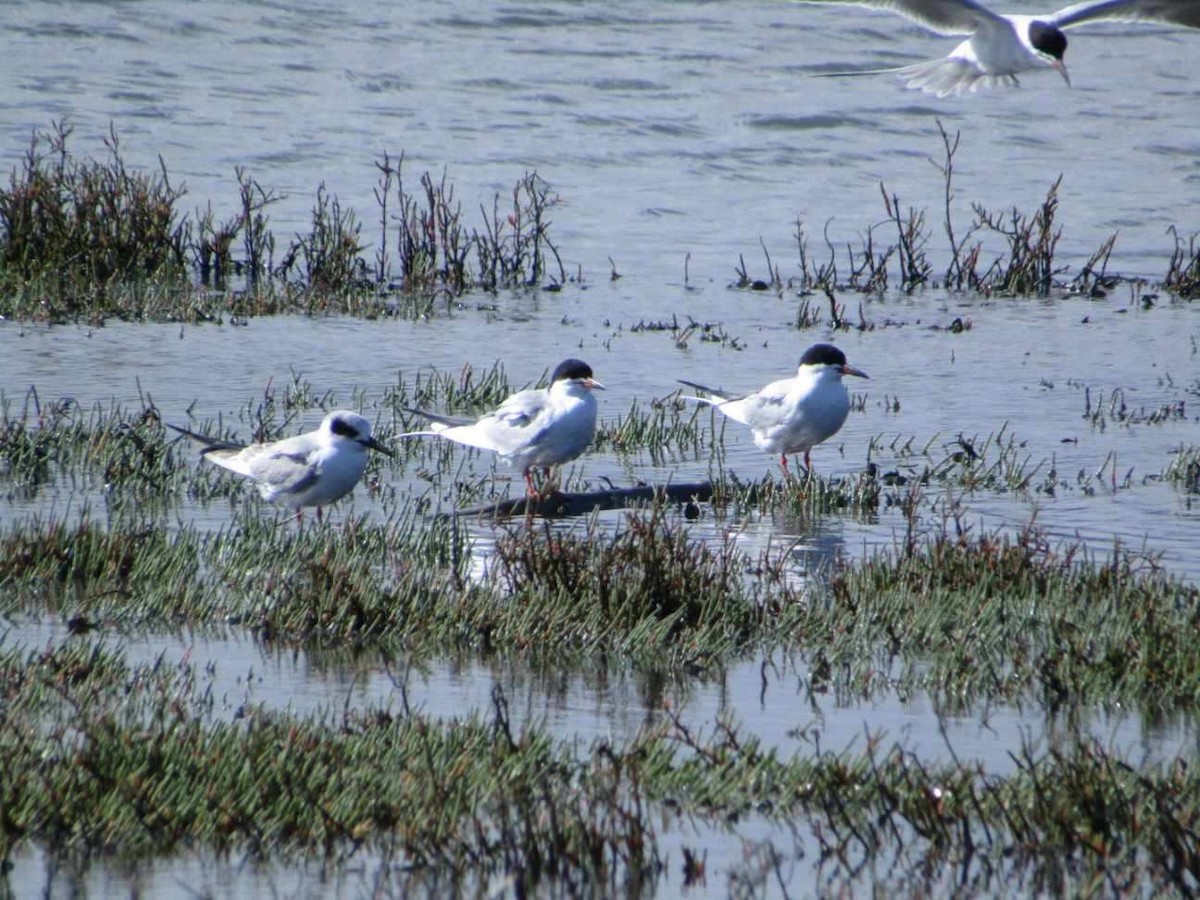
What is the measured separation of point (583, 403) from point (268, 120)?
22123 mm

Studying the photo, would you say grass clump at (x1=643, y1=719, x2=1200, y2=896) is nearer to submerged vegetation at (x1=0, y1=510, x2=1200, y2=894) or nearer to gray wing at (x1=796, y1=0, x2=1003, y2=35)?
submerged vegetation at (x1=0, y1=510, x2=1200, y2=894)

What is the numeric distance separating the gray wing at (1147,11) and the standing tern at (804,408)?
4471 millimetres

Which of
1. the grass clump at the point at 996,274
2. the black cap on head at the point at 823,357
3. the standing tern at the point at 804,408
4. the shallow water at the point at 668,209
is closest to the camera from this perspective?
the shallow water at the point at 668,209

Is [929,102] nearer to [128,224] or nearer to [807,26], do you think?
[807,26]

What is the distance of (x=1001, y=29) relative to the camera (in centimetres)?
1527

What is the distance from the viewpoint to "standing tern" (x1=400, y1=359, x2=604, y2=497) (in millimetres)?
10680

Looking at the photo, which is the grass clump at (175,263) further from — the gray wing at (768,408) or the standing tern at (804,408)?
the standing tern at (804,408)

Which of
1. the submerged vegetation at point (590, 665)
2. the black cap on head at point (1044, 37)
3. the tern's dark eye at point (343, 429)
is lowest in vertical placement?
the submerged vegetation at point (590, 665)

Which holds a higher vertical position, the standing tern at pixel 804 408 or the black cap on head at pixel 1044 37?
the black cap on head at pixel 1044 37

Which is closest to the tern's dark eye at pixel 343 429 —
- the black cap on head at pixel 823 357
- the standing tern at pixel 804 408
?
the standing tern at pixel 804 408

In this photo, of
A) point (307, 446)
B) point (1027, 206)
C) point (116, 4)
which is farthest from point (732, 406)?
point (116, 4)

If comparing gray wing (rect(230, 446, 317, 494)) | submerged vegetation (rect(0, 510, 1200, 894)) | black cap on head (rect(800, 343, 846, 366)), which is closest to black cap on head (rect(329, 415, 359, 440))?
gray wing (rect(230, 446, 317, 494))

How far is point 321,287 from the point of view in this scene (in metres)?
19.0

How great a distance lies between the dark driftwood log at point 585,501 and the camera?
10.1m
